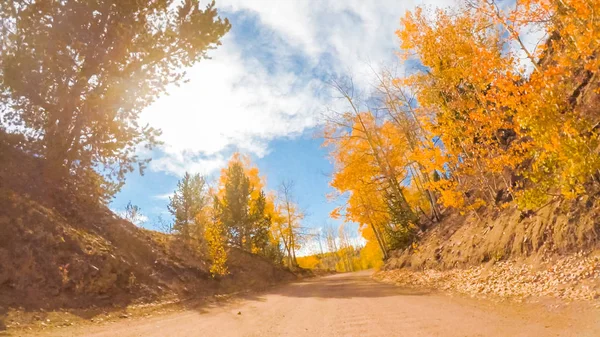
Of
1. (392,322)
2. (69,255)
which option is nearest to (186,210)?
(69,255)

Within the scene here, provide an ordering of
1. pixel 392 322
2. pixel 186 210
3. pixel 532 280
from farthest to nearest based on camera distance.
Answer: pixel 186 210 → pixel 532 280 → pixel 392 322

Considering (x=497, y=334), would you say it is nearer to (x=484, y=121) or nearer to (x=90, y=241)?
(x=484, y=121)

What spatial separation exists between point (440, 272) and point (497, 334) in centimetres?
858

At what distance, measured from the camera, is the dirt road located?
5359 mm

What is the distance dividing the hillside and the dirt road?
87.6 inches

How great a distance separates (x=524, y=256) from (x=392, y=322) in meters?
5.38

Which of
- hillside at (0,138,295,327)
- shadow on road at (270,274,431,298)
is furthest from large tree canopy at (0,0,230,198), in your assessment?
shadow on road at (270,274,431,298)

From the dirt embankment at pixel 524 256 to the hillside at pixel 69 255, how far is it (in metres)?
11.2

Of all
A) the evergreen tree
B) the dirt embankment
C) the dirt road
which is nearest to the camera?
the dirt road

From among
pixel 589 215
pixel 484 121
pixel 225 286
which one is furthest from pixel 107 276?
pixel 589 215

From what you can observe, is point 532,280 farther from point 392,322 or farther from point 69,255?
point 69,255

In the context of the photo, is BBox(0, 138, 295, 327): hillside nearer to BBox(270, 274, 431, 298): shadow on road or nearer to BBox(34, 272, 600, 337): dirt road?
BBox(34, 272, 600, 337): dirt road

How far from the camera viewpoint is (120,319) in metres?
9.91

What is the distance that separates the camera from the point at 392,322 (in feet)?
21.0
